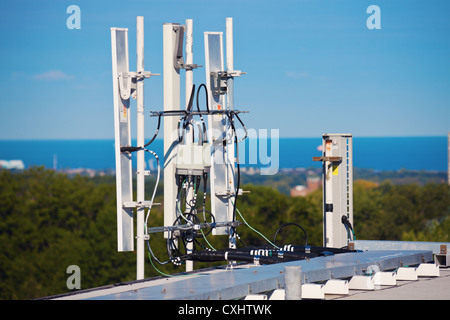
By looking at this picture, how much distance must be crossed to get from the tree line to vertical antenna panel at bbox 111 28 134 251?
39.8 meters

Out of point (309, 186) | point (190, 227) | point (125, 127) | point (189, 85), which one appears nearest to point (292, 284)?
point (125, 127)

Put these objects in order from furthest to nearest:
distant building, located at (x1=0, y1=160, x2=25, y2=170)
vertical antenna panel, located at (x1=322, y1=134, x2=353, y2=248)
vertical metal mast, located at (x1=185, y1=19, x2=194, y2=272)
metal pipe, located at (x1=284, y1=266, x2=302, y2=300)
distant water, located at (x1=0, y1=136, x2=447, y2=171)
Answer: distant water, located at (x1=0, y1=136, x2=447, y2=171) → distant building, located at (x1=0, y1=160, x2=25, y2=170) → vertical antenna panel, located at (x1=322, y1=134, x2=353, y2=248) → vertical metal mast, located at (x1=185, y1=19, x2=194, y2=272) → metal pipe, located at (x1=284, y1=266, x2=302, y2=300)

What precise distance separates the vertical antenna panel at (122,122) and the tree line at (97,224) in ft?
130

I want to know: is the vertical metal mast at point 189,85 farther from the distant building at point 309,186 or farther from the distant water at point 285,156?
the distant building at point 309,186

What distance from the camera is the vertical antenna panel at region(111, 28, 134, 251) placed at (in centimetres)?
1140

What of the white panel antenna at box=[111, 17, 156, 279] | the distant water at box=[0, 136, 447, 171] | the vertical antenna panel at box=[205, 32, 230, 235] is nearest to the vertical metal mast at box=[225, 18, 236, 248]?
the vertical antenna panel at box=[205, 32, 230, 235]

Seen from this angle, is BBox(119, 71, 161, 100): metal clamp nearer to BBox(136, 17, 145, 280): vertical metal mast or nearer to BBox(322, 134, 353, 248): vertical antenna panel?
BBox(136, 17, 145, 280): vertical metal mast

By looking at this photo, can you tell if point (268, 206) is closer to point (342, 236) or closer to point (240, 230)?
point (240, 230)

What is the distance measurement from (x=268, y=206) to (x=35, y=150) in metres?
86.8

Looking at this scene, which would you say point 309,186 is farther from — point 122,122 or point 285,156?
point 122,122

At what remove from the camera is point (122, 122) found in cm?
1144

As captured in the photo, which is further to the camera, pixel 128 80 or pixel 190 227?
pixel 190 227

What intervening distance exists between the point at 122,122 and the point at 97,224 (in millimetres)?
52418

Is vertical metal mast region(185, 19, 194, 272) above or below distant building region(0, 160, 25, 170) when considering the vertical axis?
above
